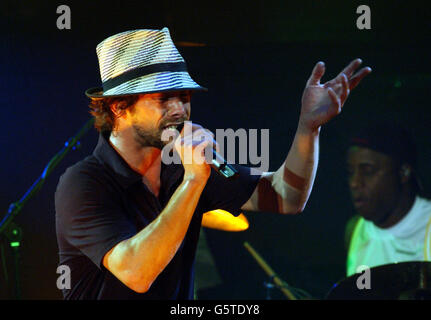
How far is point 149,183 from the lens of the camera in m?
2.00

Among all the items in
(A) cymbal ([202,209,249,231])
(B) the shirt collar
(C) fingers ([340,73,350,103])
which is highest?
(C) fingers ([340,73,350,103])

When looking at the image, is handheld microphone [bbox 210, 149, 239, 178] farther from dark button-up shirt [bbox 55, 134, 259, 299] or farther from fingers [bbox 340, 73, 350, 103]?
fingers [bbox 340, 73, 350, 103]

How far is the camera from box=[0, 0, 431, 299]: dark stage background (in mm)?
3451

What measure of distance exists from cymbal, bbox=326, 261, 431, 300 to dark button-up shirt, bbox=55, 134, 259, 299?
0.76 metres

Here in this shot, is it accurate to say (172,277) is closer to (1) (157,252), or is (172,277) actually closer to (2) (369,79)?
(1) (157,252)

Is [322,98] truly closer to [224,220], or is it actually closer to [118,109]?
[224,220]

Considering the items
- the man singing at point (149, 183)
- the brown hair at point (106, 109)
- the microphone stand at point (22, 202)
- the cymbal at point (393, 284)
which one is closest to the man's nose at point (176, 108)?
the man singing at point (149, 183)

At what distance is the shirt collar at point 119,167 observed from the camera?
6.18 feet

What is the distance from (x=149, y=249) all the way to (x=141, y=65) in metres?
0.74

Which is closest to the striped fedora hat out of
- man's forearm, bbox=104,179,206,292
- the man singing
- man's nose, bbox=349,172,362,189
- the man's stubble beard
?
the man singing

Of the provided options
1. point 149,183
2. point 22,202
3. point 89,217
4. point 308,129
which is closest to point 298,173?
point 308,129

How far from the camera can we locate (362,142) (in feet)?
13.8

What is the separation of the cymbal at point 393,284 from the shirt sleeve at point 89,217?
3.49 ft
